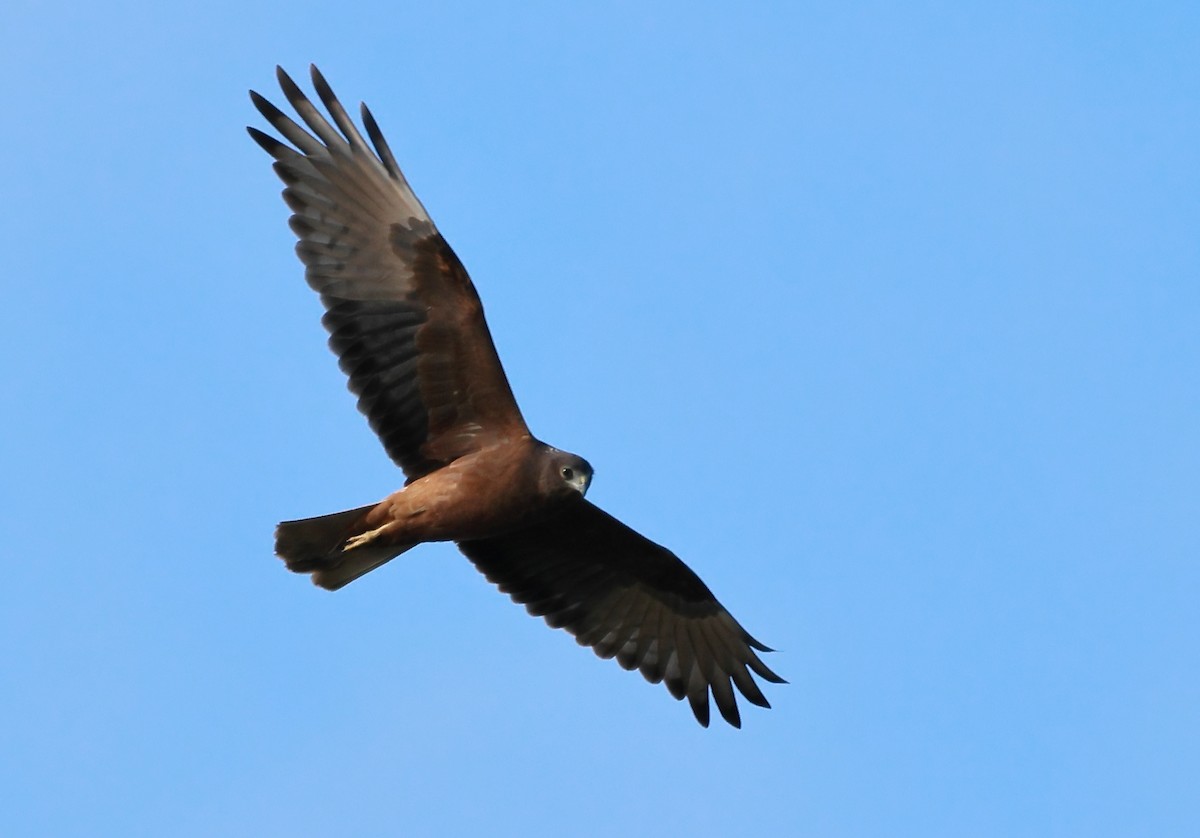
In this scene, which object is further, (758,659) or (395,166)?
(758,659)

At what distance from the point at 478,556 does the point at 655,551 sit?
1450 mm

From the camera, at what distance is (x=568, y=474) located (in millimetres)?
13000

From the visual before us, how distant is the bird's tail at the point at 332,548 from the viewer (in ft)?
43.8

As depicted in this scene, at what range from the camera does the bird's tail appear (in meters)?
13.4

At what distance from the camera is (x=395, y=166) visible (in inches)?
539

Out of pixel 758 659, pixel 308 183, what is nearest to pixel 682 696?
pixel 758 659

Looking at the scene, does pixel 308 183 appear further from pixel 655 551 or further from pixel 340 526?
pixel 655 551

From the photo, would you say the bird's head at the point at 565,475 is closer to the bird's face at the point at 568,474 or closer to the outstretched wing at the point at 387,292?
the bird's face at the point at 568,474

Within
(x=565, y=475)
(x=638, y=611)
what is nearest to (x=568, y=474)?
(x=565, y=475)

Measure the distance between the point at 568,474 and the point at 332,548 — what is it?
190 cm

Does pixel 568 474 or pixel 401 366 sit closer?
pixel 568 474

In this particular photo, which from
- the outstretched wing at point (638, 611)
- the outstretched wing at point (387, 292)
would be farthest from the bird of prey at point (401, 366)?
the outstretched wing at point (638, 611)

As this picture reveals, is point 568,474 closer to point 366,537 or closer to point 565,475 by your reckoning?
point 565,475

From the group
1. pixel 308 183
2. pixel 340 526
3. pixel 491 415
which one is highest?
pixel 308 183
